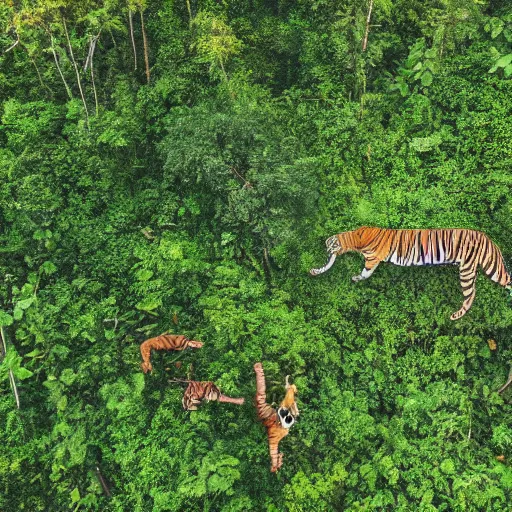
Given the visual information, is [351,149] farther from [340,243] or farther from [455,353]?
[455,353]

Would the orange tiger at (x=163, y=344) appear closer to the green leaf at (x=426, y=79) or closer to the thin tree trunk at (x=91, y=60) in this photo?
the thin tree trunk at (x=91, y=60)

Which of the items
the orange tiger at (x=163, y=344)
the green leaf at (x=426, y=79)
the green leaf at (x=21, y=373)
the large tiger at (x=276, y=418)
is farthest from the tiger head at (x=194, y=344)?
the green leaf at (x=426, y=79)

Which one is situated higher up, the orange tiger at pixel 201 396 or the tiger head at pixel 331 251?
the tiger head at pixel 331 251

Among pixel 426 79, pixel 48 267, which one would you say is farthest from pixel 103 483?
pixel 426 79

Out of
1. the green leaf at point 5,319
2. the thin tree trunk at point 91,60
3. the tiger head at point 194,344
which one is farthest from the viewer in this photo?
the thin tree trunk at point 91,60

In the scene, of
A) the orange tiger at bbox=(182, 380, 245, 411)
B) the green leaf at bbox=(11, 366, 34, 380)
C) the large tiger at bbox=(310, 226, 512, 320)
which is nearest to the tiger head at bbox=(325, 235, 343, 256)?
the large tiger at bbox=(310, 226, 512, 320)

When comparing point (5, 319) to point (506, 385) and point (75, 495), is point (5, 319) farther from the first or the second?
point (506, 385)

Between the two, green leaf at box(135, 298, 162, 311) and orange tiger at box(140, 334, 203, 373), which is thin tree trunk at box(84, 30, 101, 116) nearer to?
green leaf at box(135, 298, 162, 311)
